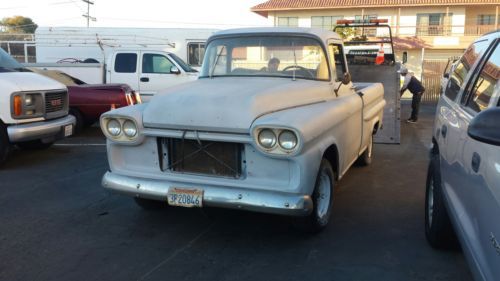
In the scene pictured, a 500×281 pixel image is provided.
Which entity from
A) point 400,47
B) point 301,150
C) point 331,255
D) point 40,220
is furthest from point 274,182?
point 400,47

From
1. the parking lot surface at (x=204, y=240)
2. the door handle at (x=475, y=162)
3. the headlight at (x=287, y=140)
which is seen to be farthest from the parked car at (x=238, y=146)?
the door handle at (x=475, y=162)

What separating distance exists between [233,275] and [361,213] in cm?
198

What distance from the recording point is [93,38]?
1844cm

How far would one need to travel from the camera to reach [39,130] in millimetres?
7273

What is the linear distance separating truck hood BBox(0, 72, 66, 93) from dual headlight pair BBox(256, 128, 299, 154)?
4698mm

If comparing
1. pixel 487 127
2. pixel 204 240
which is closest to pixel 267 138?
pixel 204 240

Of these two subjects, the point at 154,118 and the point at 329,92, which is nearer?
the point at 154,118

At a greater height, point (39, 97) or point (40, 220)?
point (39, 97)

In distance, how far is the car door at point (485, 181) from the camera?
2.27 metres

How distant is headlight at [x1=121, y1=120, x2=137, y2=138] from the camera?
14.3 feet

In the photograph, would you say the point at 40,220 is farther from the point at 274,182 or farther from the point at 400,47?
the point at 400,47

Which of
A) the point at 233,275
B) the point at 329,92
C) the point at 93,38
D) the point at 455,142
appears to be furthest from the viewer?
the point at 93,38

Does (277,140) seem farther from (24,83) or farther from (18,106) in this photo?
(24,83)

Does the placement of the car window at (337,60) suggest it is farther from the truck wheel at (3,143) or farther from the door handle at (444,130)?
the truck wheel at (3,143)
